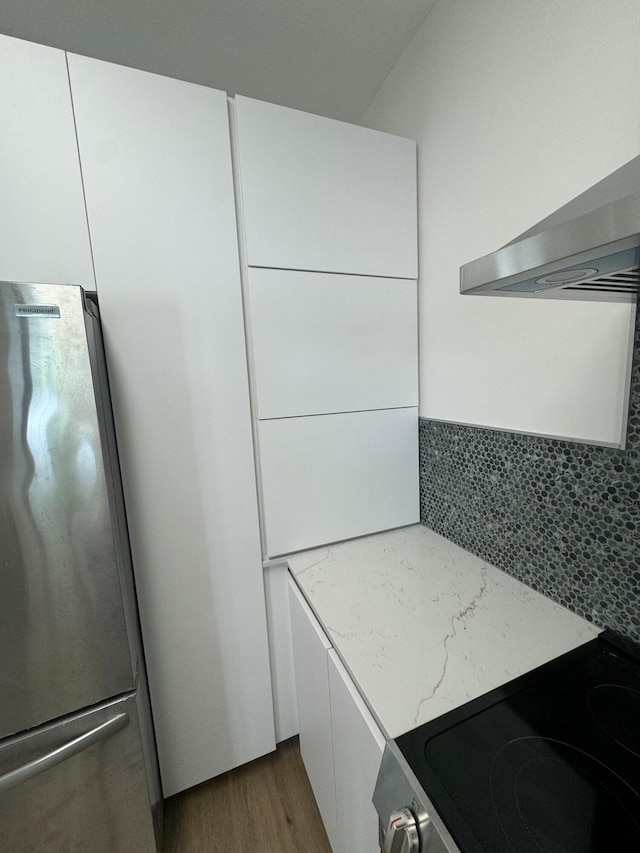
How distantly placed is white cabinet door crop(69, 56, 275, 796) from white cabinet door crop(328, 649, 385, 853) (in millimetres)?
443

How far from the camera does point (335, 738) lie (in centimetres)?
91

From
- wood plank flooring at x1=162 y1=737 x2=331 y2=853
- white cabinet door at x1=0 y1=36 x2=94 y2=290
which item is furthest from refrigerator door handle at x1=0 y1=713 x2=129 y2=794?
white cabinet door at x1=0 y1=36 x2=94 y2=290

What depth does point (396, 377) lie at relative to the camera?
4.62ft

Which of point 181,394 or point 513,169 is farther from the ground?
point 513,169

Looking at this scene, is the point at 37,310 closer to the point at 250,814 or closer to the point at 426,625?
the point at 426,625

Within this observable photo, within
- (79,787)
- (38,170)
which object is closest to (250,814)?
(79,787)

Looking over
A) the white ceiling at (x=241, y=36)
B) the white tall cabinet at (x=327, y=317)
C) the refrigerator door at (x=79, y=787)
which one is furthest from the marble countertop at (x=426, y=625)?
the white ceiling at (x=241, y=36)

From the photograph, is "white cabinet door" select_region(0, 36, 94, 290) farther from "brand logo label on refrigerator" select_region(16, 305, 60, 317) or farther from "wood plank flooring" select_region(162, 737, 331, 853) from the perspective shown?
"wood plank flooring" select_region(162, 737, 331, 853)

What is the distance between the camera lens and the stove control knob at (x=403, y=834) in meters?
0.54

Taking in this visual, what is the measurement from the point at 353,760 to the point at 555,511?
81 cm

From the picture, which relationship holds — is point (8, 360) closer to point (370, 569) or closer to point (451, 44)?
point (370, 569)

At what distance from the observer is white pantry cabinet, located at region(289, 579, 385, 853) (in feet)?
2.46

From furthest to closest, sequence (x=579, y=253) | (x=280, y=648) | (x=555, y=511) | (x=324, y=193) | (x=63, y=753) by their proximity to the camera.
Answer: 1. (x=280, y=648)
2. (x=324, y=193)
3. (x=555, y=511)
4. (x=63, y=753)
5. (x=579, y=253)

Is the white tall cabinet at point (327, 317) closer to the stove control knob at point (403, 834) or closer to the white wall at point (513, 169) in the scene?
the white wall at point (513, 169)
